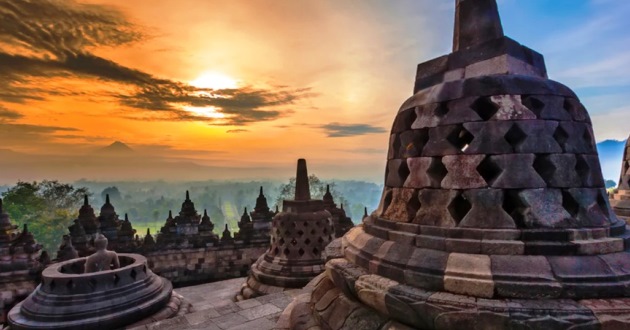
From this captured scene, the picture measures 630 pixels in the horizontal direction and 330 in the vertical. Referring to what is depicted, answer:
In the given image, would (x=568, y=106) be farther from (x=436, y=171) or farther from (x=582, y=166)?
(x=436, y=171)

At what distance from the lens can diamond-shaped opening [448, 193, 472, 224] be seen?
9.89 ft

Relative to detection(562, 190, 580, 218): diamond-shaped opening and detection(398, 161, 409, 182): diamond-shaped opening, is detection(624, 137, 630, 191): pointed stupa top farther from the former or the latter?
detection(398, 161, 409, 182): diamond-shaped opening

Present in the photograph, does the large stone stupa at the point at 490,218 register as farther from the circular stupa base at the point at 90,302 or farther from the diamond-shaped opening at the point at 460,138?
the circular stupa base at the point at 90,302

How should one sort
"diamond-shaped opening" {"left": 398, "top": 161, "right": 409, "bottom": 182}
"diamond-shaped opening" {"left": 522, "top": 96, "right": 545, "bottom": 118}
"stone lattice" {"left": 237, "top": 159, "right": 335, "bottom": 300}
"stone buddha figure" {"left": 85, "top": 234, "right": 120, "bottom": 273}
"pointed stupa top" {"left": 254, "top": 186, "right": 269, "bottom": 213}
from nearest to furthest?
"diamond-shaped opening" {"left": 522, "top": 96, "right": 545, "bottom": 118} < "diamond-shaped opening" {"left": 398, "top": 161, "right": 409, "bottom": 182} < "stone buddha figure" {"left": 85, "top": 234, "right": 120, "bottom": 273} < "stone lattice" {"left": 237, "top": 159, "right": 335, "bottom": 300} < "pointed stupa top" {"left": 254, "top": 186, "right": 269, "bottom": 213}

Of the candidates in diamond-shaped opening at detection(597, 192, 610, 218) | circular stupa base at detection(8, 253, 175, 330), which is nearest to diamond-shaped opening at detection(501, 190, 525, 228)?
diamond-shaped opening at detection(597, 192, 610, 218)

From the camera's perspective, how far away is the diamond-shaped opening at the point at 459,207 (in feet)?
9.89

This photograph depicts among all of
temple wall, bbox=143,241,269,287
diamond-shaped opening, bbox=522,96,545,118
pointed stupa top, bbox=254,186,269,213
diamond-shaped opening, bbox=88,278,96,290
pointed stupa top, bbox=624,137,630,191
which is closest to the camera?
diamond-shaped opening, bbox=522,96,545,118

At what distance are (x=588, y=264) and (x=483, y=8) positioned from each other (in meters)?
2.75

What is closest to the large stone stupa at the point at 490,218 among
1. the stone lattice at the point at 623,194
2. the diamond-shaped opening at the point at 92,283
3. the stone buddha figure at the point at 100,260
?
the diamond-shaped opening at the point at 92,283

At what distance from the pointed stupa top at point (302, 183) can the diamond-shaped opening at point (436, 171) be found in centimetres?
813

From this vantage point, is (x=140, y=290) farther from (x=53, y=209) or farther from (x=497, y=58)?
(x=53, y=209)

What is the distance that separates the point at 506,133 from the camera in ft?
9.73

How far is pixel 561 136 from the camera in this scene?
3074mm

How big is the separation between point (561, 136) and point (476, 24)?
58.8 inches
